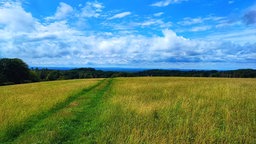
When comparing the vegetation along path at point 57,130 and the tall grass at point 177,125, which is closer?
the tall grass at point 177,125

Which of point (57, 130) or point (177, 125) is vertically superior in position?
point (177, 125)

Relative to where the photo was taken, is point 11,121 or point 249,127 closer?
point 249,127

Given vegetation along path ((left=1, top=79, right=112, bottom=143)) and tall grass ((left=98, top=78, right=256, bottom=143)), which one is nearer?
tall grass ((left=98, top=78, right=256, bottom=143))

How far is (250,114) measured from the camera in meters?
9.76

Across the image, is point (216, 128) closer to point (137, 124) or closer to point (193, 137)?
point (193, 137)

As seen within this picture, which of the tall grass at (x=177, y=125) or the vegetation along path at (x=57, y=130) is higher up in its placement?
the tall grass at (x=177, y=125)

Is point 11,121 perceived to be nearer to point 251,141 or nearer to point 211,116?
point 211,116

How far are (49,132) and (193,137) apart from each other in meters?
5.02

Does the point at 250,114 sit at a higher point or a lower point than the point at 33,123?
higher

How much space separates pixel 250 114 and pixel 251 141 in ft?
11.5

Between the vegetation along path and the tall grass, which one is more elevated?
the tall grass

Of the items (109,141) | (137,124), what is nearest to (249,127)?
(137,124)

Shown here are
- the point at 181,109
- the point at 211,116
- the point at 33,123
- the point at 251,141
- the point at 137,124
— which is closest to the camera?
the point at 251,141

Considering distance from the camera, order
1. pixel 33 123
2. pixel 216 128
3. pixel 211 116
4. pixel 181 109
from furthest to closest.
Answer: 1. pixel 181 109
2. pixel 33 123
3. pixel 211 116
4. pixel 216 128
